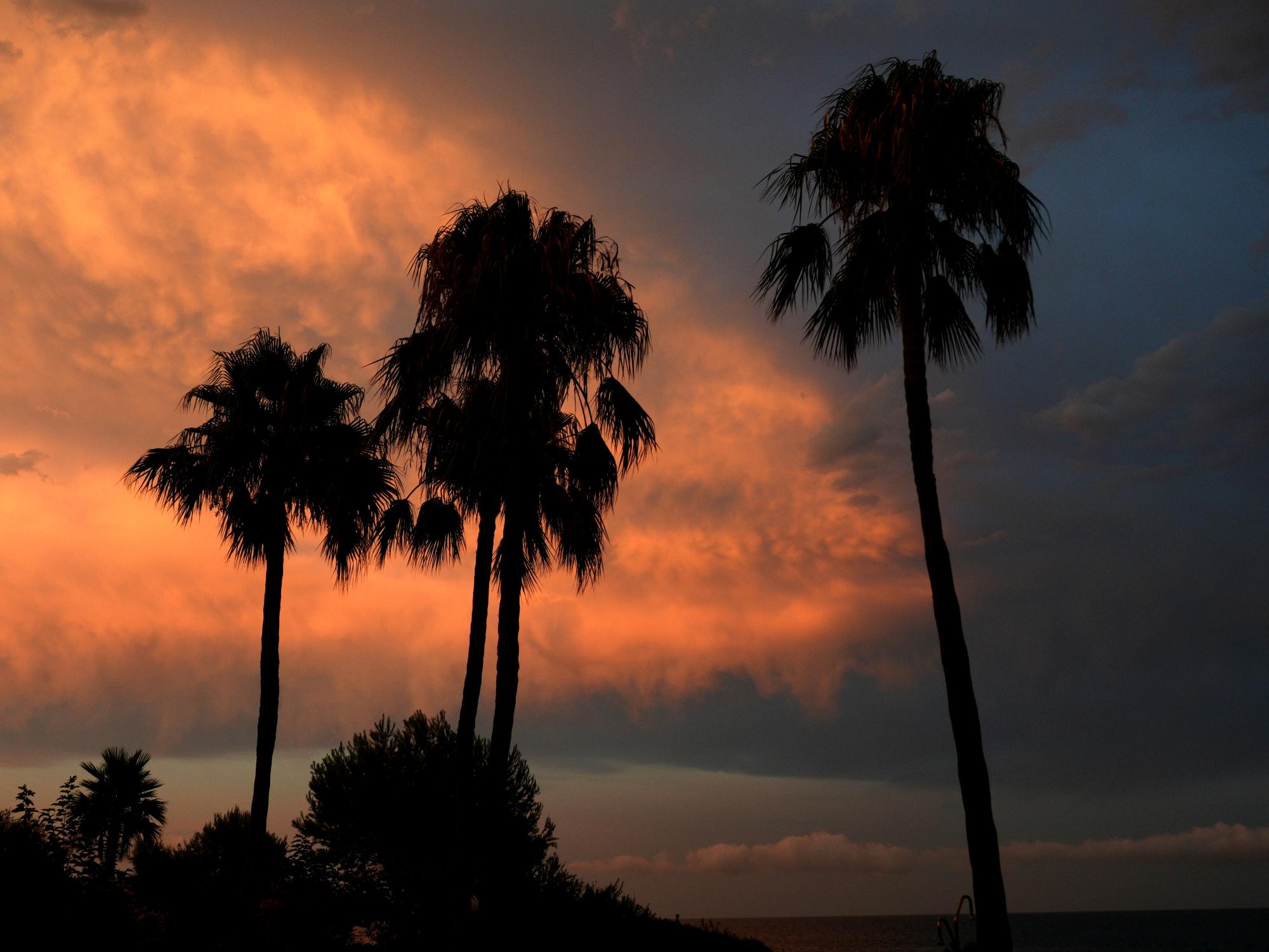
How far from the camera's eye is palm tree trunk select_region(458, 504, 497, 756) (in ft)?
73.8

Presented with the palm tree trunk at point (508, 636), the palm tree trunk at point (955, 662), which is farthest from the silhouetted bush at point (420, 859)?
the palm tree trunk at point (955, 662)

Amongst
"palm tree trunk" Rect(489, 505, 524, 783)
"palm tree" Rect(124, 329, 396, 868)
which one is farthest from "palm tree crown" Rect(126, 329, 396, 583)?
"palm tree trunk" Rect(489, 505, 524, 783)

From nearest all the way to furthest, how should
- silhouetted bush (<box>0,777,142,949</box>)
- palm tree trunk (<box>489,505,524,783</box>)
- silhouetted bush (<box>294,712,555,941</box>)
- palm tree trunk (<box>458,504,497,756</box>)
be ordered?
silhouetted bush (<box>0,777,142,949</box>) < palm tree trunk (<box>489,505,524,783</box>) < palm tree trunk (<box>458,504,497,756</box>) < silhouetted bush (<box>294,712,555,941</box>)

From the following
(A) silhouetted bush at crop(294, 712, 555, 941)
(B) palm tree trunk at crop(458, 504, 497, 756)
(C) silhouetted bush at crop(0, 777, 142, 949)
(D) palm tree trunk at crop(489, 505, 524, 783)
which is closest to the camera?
(C) silhouetted bush at crop(0, 777, 142, 949)

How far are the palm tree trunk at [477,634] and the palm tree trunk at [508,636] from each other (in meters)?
4.00

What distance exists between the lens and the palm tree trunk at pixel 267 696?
79.9ft

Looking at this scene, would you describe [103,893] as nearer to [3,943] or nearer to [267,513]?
[3,943]

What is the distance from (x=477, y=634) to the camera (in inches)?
900

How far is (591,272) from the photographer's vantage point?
63.5 feet

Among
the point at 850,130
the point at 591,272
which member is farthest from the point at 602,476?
the point at 850,130

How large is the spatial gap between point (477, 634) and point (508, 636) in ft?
17.0

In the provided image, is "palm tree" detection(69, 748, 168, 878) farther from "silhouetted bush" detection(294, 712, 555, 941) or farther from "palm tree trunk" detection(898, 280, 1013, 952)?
"palm tree trunk" detection(898, 280, 1013, 952)

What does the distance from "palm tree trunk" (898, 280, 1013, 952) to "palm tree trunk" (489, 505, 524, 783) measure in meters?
6.87

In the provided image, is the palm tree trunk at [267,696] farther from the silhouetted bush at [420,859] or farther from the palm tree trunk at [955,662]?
the palm tree trunk at [955,662]
